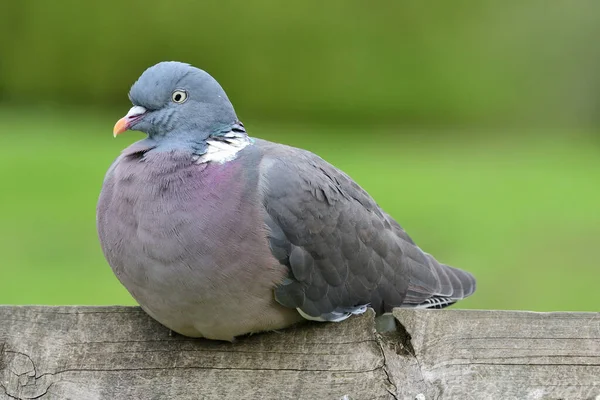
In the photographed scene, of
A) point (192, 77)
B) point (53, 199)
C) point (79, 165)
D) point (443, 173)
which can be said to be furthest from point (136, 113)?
point (443, 173)

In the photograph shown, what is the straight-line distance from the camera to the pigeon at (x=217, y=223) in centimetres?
214

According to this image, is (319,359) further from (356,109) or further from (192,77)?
(356,109)

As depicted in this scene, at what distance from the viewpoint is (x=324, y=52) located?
300 inches

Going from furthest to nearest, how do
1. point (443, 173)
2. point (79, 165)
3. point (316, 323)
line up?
point (443, 173)
point (79, 165)
point (316, 323)

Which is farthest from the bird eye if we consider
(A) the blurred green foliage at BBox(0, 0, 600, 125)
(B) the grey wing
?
(A) the blurred green foliage at BBox(0, 0, 600, 125)

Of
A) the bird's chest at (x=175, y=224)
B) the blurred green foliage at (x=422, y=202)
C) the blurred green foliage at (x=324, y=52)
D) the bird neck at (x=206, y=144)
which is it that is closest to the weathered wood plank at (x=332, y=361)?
the bird's chest at (x=175, y=224)

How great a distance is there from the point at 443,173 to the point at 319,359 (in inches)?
204

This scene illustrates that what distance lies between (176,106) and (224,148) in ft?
0.54

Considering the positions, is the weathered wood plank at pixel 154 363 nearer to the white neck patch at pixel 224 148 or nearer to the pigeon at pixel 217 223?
the pigeon at pixel 217 223

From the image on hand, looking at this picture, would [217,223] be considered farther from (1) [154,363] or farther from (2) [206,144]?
(1) [154,363]

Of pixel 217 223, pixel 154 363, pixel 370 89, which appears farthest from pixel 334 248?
pixel 370 89

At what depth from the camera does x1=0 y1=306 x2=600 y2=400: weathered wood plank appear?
80.7 inches

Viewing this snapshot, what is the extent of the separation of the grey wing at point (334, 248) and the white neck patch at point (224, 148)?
0.27 feet

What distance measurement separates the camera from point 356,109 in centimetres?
795
